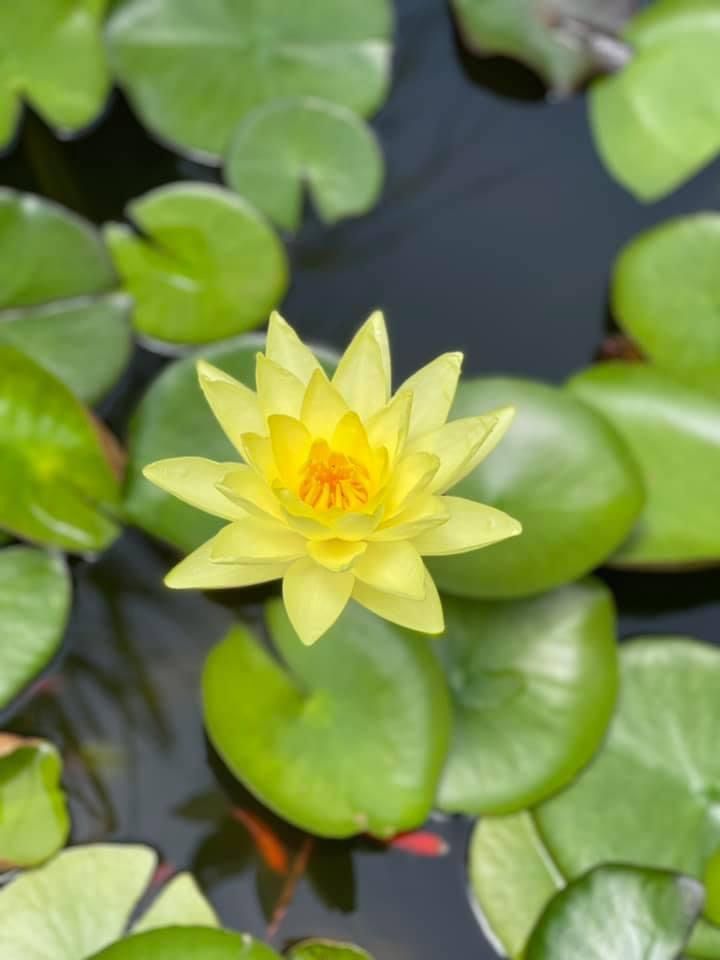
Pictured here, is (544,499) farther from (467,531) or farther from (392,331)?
(392,331)

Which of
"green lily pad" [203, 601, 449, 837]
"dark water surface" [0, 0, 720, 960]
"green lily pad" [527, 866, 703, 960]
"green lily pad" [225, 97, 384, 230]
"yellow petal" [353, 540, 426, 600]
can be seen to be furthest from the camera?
"green lily pad" [225, 97, 384, 230]

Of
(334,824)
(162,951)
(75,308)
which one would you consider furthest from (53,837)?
(75,308)

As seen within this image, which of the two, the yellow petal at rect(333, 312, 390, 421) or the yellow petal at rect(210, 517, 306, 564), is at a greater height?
the yellow petal at rect(333, 312, 390, 421)

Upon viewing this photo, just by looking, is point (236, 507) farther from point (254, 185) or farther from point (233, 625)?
point (254, 185)

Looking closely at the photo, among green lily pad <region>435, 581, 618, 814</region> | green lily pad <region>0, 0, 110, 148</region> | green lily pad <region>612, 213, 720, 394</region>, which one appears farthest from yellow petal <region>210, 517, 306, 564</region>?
green lily pad <region>0, 0, 110, 148</region>

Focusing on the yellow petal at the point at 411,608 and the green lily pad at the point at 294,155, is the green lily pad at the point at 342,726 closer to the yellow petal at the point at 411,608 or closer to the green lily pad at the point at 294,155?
the yellow petal at the point at 411,608

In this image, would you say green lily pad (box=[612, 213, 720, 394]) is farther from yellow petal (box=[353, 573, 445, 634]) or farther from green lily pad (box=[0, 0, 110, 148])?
green lily pad (box=[0, 0, 110, 148])

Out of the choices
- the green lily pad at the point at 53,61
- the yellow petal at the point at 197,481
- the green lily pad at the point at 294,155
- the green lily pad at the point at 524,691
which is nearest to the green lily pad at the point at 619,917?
the green lily pad at the point at 524,691
